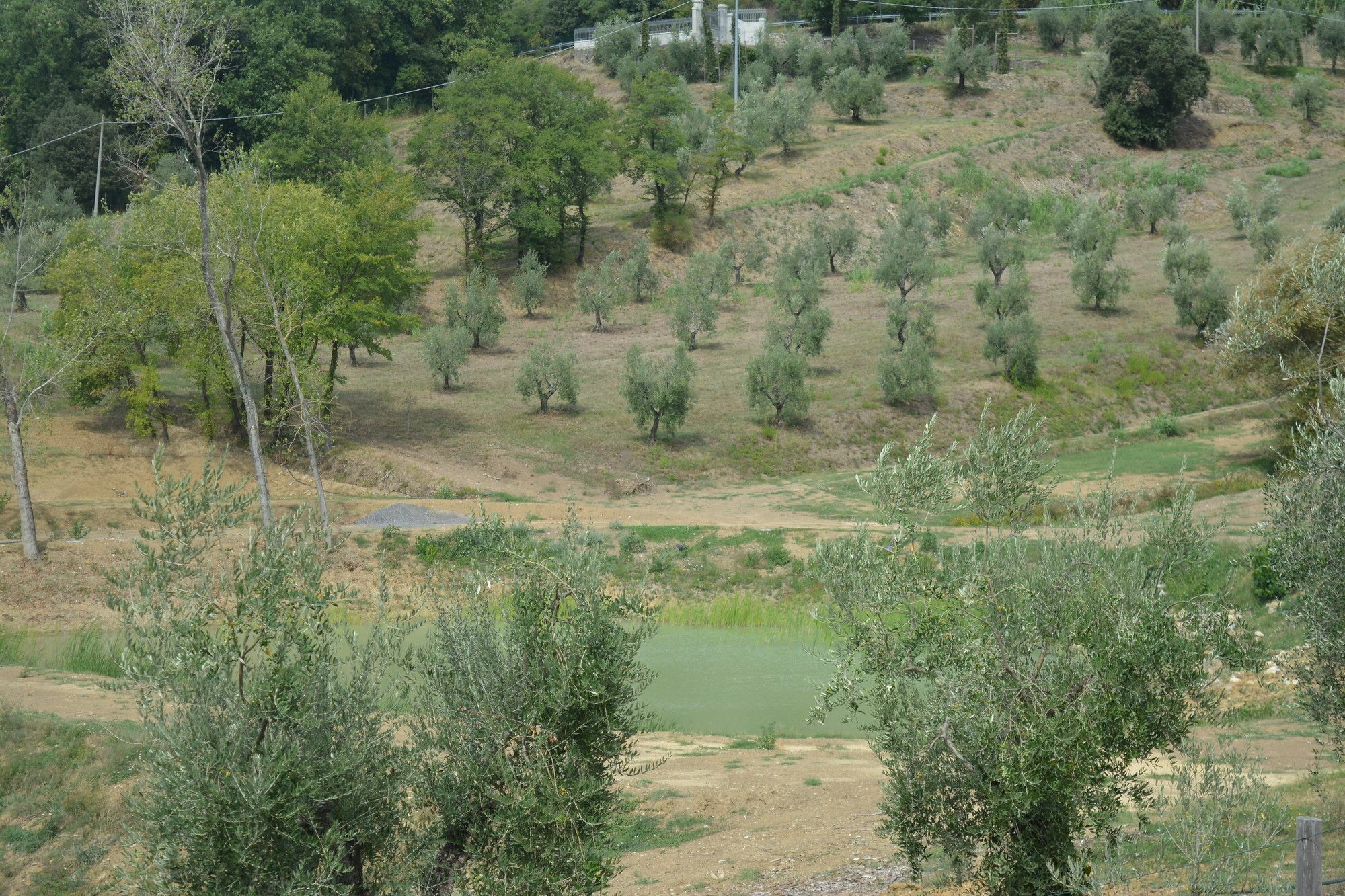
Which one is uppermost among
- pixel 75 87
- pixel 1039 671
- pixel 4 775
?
pixel 75 87

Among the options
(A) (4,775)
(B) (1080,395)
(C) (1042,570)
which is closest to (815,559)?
(C) (1042,570)

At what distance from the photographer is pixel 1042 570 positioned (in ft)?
35.2

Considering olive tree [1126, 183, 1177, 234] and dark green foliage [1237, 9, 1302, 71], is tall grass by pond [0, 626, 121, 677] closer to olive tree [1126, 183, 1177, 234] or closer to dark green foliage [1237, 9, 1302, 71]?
olive tree [1126, 183, 1177, 234]

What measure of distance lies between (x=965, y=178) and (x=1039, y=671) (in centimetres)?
6884

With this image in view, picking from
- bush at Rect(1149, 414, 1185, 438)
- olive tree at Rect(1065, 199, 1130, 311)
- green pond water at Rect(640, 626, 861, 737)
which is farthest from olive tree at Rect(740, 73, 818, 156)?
green pond water at Rect(640, 626, 861, 737)

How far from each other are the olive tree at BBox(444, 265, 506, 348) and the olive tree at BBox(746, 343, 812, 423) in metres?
14.6

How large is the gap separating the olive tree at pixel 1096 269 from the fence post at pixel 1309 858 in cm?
4888

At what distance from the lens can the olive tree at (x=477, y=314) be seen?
53.1 metres

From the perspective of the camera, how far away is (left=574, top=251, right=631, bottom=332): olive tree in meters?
56.5

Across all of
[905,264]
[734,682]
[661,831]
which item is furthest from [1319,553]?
[905,264]

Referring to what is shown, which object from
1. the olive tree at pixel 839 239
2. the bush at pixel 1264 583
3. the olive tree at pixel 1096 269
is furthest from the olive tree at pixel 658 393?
the olive tree at pixel 839 239

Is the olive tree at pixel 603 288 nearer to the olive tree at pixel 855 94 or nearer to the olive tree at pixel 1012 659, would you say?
the olive tree at pixel 855 94

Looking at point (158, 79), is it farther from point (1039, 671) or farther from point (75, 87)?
point (75, 87)

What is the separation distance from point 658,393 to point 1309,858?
34.1 meters
